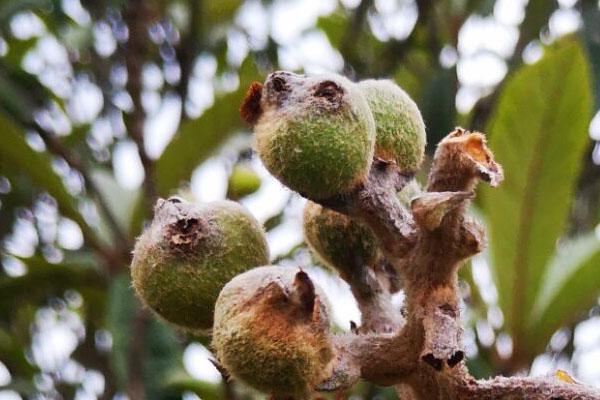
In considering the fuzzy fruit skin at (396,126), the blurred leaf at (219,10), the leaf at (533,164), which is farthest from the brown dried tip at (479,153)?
the blurred leaf at (219,10)

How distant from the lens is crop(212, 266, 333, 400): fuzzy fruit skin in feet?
2.27

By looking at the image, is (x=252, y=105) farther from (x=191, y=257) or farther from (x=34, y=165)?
(x=34, y=165)

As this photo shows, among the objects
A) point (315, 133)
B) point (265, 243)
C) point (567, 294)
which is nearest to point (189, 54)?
point (567, 294)

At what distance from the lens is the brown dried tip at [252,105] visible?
0.78m

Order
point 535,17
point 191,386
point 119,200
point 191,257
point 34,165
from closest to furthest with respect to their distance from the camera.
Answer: point 191,257, point 191,386, point 34,165, point 119,200, point 535,17

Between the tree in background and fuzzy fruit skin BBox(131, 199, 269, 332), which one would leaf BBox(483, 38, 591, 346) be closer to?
the tree in background

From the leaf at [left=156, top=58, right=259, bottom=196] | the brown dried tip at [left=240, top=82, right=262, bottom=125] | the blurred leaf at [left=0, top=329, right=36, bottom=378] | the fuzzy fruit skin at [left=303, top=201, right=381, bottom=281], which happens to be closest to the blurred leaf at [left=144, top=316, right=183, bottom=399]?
the leaf at [left=156, top=58, right=259, bottom=196]

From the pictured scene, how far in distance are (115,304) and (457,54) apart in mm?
1250

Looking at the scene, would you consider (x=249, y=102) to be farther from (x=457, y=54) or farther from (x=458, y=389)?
(x=457, y=54)

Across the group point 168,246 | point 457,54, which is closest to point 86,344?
point 457,54

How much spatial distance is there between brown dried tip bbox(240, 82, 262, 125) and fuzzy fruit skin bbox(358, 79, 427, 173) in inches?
5.0

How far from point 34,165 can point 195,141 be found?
0.38 metres

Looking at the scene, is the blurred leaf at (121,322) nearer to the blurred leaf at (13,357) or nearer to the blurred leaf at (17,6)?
the blurred leaf at (13,357)

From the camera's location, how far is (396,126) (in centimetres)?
87
